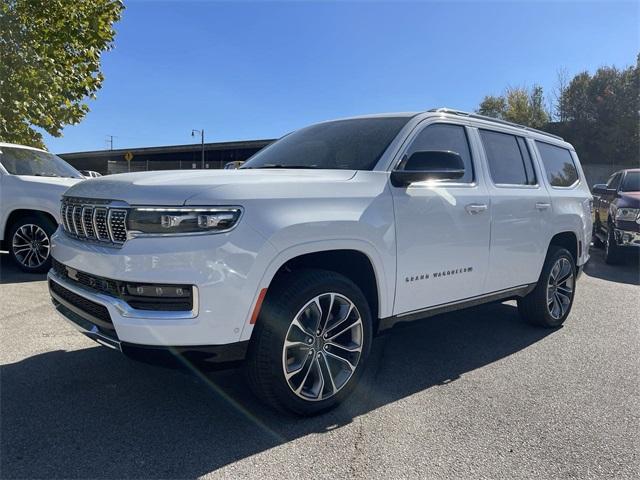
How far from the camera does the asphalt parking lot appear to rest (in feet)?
8.13

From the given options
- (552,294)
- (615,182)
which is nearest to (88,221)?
(552,294)

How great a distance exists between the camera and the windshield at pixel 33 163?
22.2 feet

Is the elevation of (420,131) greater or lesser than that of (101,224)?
greater

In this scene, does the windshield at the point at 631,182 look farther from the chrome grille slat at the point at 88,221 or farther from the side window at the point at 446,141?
the chrome grille slat at the point at 88,221

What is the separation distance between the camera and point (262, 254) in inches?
100

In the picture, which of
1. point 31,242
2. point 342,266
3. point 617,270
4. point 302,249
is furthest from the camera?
point 617,270

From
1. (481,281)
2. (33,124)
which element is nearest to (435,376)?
(481,281)

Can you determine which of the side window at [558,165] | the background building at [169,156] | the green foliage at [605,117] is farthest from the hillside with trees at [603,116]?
the side window at [558,165]

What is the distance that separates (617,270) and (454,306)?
696 cm

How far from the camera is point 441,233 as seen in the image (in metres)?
3.47

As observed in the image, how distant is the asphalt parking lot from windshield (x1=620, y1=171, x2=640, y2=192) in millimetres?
6357

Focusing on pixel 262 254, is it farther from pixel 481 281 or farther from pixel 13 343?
pixel 13 343

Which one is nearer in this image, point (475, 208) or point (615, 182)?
point (475, 208)

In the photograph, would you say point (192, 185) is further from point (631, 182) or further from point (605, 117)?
point (605, 117)
